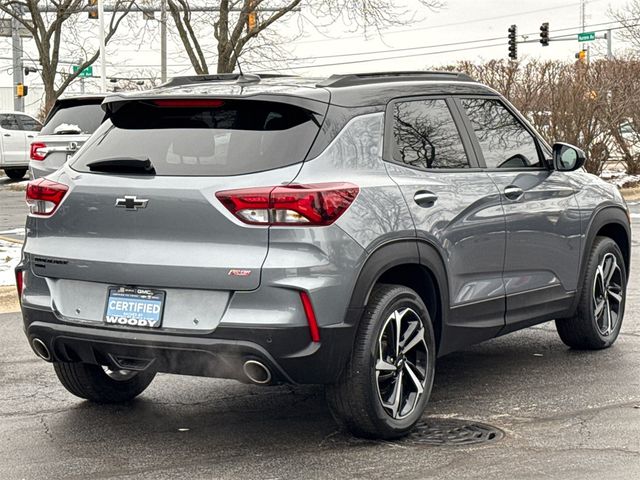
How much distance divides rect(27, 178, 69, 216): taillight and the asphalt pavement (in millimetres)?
1118

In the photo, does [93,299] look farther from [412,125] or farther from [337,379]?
[412,125]

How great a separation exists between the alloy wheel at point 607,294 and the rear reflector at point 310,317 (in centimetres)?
302

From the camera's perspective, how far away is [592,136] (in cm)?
2364

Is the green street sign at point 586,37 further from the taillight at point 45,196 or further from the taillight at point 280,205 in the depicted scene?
the taillight at point 280,205

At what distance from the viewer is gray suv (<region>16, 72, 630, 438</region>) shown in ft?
17.1

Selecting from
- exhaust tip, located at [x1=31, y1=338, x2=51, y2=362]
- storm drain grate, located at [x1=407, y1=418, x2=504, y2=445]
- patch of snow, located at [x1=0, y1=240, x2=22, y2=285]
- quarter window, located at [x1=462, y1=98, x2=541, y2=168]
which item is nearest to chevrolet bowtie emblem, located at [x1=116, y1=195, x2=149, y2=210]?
exhaust tip, located at [x1=31, y1=338, x2=51, y2=362]

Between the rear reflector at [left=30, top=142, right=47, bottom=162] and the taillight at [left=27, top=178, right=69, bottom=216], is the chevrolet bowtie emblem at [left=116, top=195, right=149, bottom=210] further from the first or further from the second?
the rear reflector at [left=30, top=142, right=47, bottom=162]

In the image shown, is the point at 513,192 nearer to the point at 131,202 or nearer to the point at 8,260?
the point at 131,202

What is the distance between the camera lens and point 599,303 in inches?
311

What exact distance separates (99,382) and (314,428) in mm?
1274

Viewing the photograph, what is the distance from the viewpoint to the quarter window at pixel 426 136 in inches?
237

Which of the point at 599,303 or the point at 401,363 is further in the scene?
the point at 599,303

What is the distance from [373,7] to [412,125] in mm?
24149

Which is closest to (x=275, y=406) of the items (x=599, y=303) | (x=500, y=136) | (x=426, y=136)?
(x=426, y=136)
